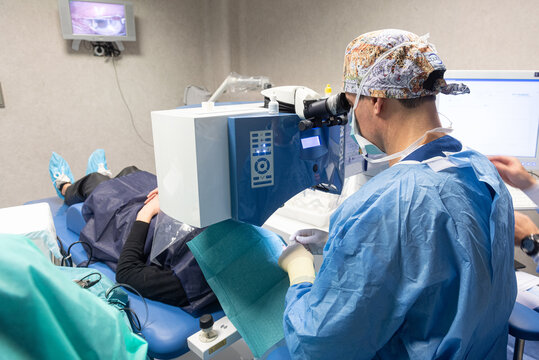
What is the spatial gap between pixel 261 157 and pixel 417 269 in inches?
19.2

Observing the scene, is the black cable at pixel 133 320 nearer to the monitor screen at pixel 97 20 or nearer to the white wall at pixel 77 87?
the white wall at pixel 77 87

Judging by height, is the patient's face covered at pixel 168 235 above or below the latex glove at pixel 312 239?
below

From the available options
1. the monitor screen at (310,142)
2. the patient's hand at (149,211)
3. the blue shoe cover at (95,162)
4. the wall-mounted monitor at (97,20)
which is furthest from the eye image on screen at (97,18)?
the monitor screen at (310,142)

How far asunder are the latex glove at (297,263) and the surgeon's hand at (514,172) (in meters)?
0.71

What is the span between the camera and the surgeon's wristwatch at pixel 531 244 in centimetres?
103

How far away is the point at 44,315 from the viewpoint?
1.57ft

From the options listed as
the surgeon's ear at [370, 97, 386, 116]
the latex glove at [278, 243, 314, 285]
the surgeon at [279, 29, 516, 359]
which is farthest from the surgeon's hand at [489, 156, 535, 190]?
the latex glove at [278, 243, 314, 285]

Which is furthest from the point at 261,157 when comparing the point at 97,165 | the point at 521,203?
the point at 97,165

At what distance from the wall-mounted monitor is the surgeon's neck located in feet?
9.87

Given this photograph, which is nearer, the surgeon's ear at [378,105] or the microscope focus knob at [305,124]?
the surgeon's ear at [378,105]

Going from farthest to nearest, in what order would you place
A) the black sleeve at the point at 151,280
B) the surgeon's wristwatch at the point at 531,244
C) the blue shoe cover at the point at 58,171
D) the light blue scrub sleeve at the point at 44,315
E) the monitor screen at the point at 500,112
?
the blue shoe cover at the point at 58,171 → the monitor screen at the point at 500,112 → the black sleeve at the point at 151,280 → the surgeon's wristwatch at the point at 531,244 → the light blue scrub sleeve at the point at 44,315

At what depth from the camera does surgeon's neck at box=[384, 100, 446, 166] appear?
81cm

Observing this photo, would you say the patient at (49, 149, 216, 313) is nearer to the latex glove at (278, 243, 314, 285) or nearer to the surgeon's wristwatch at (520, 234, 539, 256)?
the latex glove at (278, 243, 314, 285)

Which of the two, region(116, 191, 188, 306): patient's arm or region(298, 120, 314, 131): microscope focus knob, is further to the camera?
region(116, 191, 188, 306): patient's arm
